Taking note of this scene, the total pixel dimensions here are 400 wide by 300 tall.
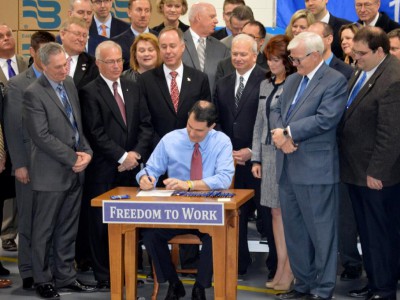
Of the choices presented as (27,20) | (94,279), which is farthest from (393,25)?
(27,20)

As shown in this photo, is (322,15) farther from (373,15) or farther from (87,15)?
(87,15)

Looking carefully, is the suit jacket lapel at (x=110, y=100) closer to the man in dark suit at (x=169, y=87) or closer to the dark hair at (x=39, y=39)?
the man in dark suit at (x=169, y=87)

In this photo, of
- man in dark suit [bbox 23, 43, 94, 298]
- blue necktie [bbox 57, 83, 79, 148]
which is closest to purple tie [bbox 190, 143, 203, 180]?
man in dark suit [bbox 23, 43, 94, 298]

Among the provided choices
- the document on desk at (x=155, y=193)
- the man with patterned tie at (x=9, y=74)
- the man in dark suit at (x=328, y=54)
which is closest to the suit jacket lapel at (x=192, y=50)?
the man in dark suit at (x=328, y=54)

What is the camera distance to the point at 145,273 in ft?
21.3

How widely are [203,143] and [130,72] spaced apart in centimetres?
120

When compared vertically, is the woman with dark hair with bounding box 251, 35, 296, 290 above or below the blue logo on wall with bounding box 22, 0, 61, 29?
below

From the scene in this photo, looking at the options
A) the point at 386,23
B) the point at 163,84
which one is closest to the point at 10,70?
the point at 163,84

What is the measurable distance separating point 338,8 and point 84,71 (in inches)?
128

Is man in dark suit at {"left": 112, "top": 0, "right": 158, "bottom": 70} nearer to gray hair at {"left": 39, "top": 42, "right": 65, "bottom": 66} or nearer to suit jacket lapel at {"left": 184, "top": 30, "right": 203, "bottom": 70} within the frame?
suit jacket lapel at {"left": 184, "top": 30, "right": 203, "bottom": 70}

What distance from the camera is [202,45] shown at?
6.87 meters

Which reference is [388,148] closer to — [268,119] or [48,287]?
[268,119]

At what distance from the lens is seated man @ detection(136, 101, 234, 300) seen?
540 centimetres

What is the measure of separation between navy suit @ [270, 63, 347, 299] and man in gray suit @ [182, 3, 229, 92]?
1.25 meters
